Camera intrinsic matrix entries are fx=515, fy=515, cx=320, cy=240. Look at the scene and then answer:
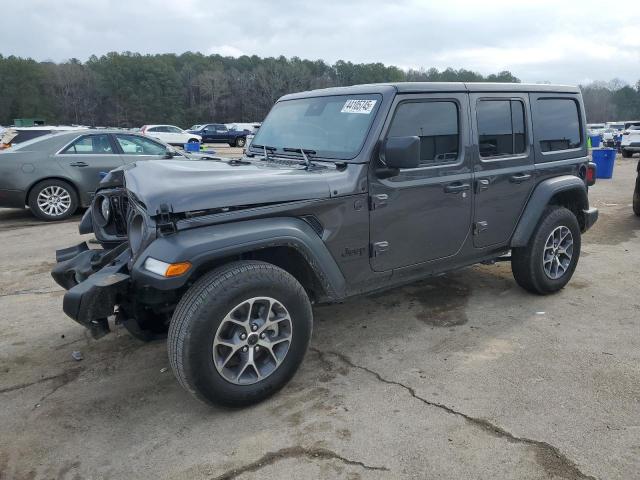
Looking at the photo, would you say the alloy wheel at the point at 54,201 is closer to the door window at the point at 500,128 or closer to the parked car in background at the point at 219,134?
the door window at the point at 500,128

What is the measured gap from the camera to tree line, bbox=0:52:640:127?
79.4 m

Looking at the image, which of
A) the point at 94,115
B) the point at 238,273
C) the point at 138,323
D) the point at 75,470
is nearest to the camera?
the point at 75,470

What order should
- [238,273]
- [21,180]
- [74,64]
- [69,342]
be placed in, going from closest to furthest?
[238,273]
[69,342]
[21,180]
[74,64]

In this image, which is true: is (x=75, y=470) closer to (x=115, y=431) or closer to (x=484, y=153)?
(x=115, y=431)

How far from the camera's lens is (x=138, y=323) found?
330 cm

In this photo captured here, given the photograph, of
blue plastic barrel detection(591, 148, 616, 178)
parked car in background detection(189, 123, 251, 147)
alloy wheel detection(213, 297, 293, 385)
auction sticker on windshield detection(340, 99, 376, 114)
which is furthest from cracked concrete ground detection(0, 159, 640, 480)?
parked car in background detection(189, 123, 251, 147)

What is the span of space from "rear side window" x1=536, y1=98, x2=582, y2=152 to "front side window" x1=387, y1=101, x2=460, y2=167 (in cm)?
113

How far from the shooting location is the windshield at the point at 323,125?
3654 millimetres

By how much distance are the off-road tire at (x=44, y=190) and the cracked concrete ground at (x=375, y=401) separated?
14.0 feet

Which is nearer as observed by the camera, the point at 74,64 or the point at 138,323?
the point at 138,323

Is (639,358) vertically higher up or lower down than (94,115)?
lower down

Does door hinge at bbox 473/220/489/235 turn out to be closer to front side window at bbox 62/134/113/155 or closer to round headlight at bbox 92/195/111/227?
round headlight at bbox 92/195/111/227

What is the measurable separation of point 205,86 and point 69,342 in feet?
292

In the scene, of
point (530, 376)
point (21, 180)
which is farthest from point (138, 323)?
point (21, 180)
